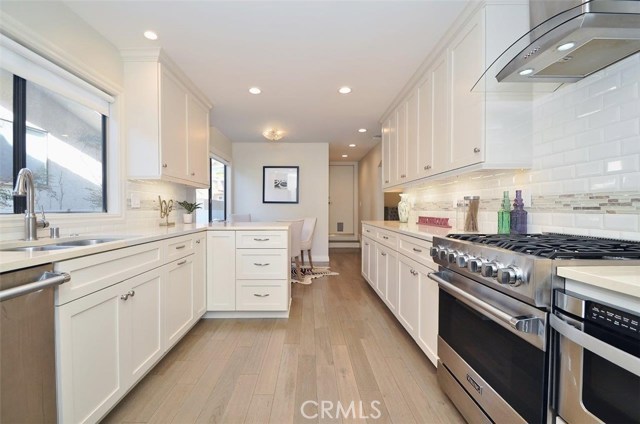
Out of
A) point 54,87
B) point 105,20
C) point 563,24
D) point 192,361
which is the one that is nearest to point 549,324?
point 563,24

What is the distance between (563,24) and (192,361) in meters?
2.68

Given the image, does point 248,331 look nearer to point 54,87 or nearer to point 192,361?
point 192,361

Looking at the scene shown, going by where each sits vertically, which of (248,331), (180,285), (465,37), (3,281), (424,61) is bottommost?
(248,331)

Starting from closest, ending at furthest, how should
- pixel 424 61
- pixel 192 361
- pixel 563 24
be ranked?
1. pixel 563 24
2. pixel 192 361
3. pixel 424 61

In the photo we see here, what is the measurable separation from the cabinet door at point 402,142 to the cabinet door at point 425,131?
307 mm

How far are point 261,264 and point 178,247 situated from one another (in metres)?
0.80

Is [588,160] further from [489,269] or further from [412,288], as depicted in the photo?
[412,288]

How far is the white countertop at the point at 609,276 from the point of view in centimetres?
66

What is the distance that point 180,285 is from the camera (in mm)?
2125

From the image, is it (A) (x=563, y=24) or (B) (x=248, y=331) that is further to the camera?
(B) (x=248, y=331)

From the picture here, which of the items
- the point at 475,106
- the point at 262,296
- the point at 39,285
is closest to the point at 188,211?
the point at 262,296

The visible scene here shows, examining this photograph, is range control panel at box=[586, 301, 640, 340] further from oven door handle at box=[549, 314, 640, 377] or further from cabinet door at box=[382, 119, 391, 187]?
cabinet door at box=[382, 119, 391, 187]

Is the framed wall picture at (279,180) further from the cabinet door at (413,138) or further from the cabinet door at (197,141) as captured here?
the cabinet door at (413,138)

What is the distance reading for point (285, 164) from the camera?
5586 millimetres
